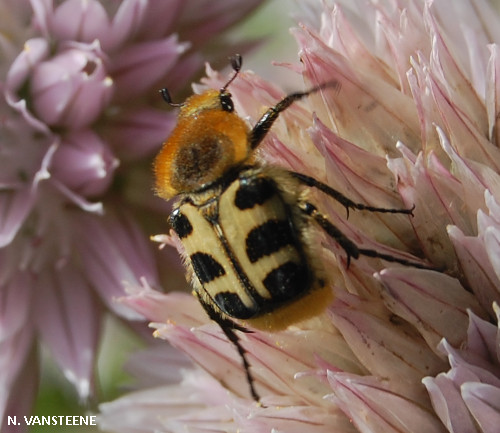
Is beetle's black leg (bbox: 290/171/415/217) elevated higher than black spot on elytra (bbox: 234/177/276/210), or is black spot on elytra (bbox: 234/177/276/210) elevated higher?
black spot on elytra (bbox: 234/177/276/210)

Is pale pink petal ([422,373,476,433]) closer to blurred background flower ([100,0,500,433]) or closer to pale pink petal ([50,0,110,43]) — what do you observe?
blurred background flower ([100,0,500,433])

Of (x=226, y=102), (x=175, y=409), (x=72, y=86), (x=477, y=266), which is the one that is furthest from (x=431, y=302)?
(x=72, y=86)

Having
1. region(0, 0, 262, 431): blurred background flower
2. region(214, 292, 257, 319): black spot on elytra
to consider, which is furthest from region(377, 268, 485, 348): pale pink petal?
region(0, 0, 262, 431): blurred background flower

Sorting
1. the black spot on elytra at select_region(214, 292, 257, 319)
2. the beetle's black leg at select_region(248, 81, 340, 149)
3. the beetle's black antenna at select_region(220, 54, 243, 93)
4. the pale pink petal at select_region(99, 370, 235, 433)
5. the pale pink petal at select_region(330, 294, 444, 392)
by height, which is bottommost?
the pale pink petal at select_region(99, 370, 235, 433)

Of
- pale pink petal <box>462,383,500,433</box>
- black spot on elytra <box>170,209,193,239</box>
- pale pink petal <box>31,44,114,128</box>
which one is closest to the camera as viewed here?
pale pink petal <box>462,383,500,433</box>

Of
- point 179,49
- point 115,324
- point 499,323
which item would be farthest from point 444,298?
point 115,324

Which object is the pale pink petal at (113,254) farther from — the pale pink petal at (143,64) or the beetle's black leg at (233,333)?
the beetle's black leg at (233,333)

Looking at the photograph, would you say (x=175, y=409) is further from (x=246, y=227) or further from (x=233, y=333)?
(x=246, y=227)
